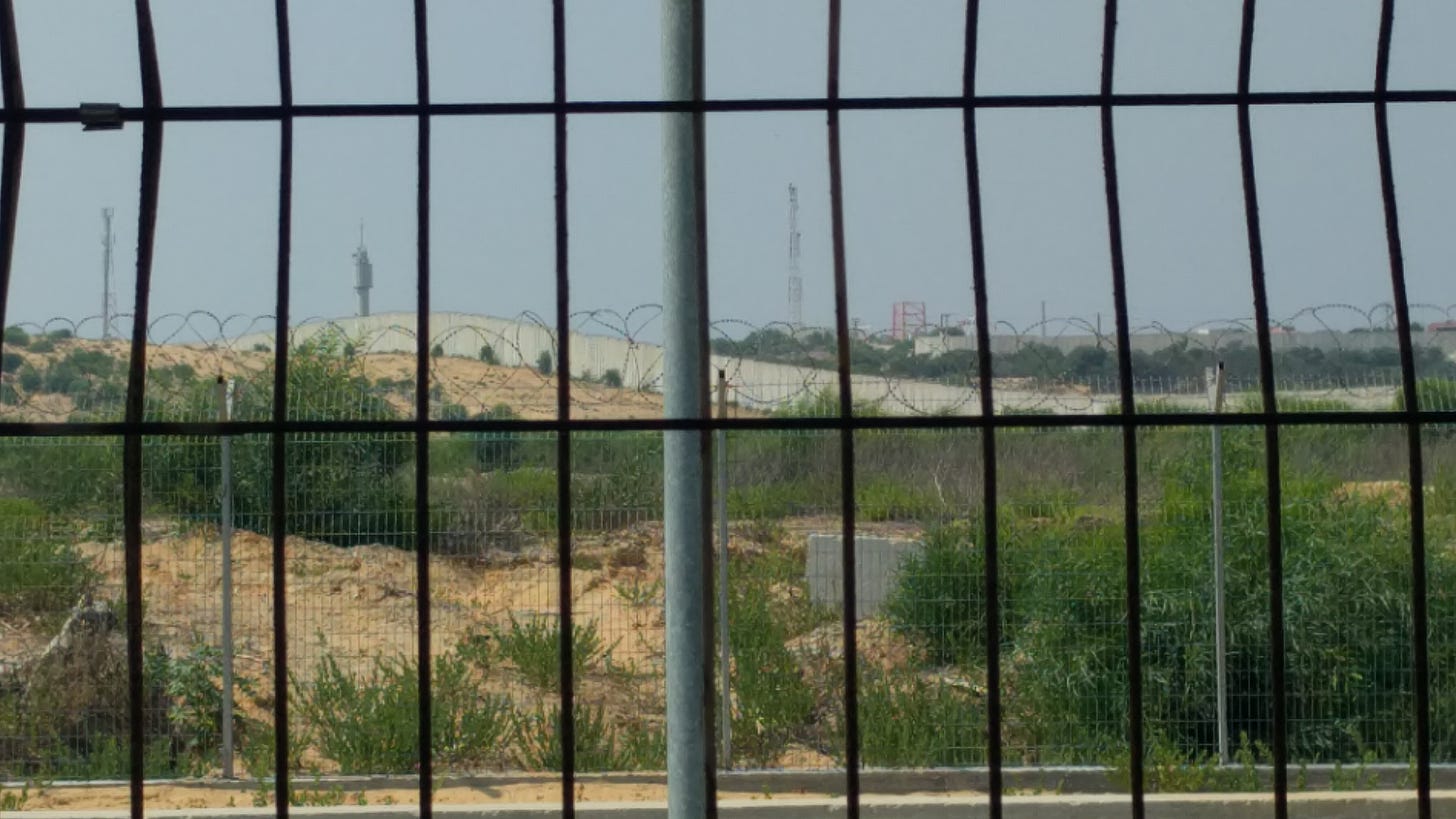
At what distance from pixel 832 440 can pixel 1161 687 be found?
272cm

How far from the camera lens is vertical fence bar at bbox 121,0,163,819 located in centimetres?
245

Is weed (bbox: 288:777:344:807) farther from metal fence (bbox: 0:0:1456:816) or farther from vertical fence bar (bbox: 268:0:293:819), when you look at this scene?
vertical fence bar (bbox: 268:0:293:819)

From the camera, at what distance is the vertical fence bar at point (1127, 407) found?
2.52m

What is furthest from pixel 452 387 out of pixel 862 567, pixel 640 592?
pixel 862 567

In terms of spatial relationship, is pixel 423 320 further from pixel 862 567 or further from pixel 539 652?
pixel 862 567

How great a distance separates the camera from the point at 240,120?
2.50 m

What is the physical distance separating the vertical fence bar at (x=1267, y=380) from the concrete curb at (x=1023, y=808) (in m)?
4.26

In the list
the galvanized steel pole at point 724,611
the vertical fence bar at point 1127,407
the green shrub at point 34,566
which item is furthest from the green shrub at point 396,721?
the vertical fence bar at point 1127,407

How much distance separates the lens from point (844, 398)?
249 cm

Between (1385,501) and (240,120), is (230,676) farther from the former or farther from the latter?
(1385,501)

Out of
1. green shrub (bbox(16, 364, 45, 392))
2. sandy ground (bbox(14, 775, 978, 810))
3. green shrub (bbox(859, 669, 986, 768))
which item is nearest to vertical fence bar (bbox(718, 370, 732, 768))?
sandy ground (bbox(14, 775, 978, 810))

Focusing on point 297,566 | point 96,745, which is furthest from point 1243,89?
point 297,566

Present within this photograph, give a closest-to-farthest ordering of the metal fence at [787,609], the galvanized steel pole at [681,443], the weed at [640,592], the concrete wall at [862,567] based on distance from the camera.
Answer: the galvanized steel pole at [681,443], the metal fence at [787,609], the concrete wall at [862,567], the weed at [640,592]

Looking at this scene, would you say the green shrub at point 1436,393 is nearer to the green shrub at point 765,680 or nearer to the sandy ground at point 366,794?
the green shrub at point 765,680
